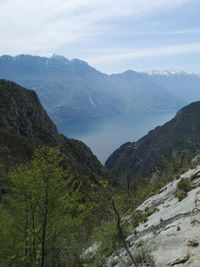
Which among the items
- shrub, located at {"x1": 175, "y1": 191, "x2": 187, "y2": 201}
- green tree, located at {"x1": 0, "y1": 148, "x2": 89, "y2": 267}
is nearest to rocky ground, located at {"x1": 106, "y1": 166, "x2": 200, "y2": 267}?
shrub, located at {"x1": 175, "y1": 191, "x2": 187, "y2": 201}

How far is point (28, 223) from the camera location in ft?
69.3

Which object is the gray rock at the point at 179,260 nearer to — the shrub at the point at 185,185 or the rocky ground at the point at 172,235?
the rocky ground at the point at 172,235

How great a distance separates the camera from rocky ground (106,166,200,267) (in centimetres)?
1196

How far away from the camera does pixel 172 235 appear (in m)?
13.5

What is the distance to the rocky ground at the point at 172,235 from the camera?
12.0 m

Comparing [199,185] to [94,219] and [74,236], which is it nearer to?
[74,236]

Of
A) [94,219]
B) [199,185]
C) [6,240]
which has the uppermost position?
[199,185]

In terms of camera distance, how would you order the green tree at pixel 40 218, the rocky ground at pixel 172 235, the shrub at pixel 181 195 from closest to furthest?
the rocky ground at pixel 172 235 < the shrub at pixel 181 195 < the green tree at pixel 40 218

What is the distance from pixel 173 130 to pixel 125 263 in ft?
614

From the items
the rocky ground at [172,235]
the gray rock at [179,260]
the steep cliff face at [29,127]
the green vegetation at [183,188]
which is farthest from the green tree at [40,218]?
the steep cliff face at [29,127]

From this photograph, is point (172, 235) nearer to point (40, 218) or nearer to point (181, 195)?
point (181, 195)

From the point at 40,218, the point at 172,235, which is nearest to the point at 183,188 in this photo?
the point at 172,235

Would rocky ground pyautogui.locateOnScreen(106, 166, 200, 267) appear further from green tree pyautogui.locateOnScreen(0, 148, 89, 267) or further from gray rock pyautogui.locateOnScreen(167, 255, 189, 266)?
green tree pyautogui.locateOnScreen(0, 148, 89, 267)

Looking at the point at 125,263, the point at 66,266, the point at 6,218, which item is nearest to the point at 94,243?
the point at 66,266
